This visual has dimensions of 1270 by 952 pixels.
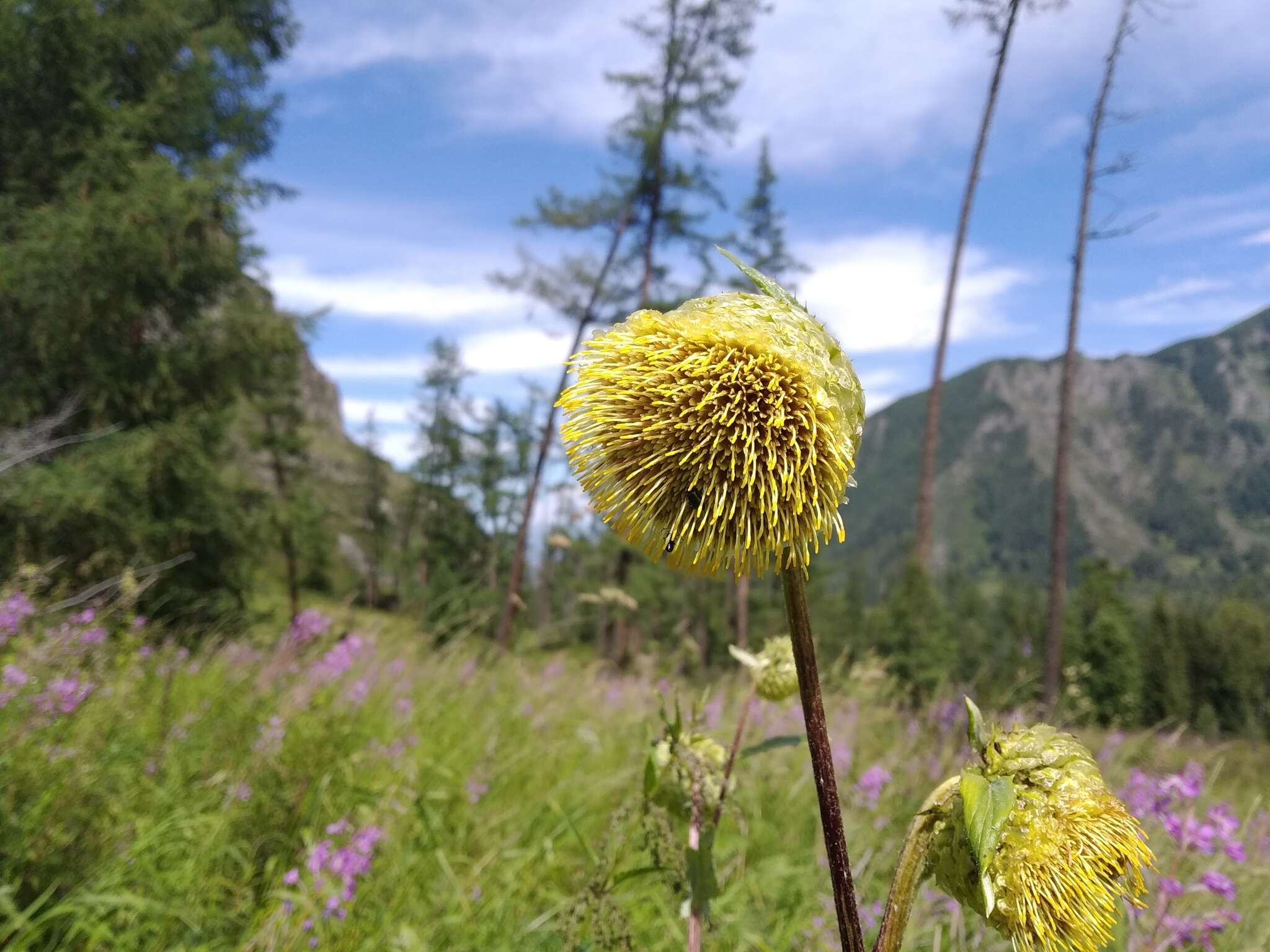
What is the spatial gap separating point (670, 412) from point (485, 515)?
37.7 meters

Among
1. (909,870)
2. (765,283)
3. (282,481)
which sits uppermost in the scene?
(282,481)

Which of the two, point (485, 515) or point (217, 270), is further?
point (485, 515)

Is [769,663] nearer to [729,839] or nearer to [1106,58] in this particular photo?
[729,839]

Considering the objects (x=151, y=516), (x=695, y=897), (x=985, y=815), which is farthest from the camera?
(x=151, y=516)

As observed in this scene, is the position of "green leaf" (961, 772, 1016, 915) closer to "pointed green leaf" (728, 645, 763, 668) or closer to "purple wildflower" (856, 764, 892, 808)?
"pointed green leaf" (728, 645, 763, 668)

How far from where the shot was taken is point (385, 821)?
3354 millimetres

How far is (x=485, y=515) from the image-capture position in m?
38.0

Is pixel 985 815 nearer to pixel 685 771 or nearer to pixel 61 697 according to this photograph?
pixel 685 771

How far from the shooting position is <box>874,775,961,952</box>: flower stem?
3.17 ft

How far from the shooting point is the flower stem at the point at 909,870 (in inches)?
38.0

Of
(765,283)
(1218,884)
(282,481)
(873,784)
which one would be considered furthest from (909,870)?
(282,481)

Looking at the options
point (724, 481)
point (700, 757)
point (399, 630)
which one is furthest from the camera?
point (399, 630)

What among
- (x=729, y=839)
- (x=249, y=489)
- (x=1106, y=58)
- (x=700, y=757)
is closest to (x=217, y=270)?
(x=249, y=489)

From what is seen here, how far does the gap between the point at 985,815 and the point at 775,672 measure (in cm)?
123
